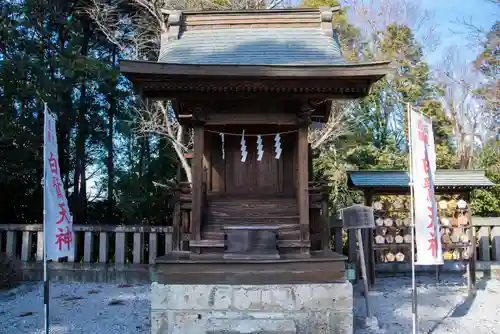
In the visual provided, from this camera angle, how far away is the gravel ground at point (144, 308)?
610 cm

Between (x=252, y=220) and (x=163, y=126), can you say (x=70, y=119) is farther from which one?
(x=252, y=220)

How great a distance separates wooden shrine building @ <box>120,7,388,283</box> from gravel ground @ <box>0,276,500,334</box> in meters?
1.59

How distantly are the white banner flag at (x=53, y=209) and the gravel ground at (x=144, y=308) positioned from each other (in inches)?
64.7

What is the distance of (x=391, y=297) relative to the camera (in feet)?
25.8

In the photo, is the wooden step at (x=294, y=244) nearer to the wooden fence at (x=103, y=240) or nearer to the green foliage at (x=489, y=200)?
the wooden fence at (x=103, y=240)

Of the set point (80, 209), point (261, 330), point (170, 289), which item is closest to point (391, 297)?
point (261, 330)

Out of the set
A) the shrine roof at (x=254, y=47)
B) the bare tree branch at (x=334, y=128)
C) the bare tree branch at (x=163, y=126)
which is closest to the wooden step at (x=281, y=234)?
the shrine roof at (x=254, y=47)

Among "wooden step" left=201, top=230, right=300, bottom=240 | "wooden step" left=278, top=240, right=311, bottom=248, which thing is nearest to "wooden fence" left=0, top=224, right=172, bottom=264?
"wooden step" left=201, top=230, right=300, bottom=240

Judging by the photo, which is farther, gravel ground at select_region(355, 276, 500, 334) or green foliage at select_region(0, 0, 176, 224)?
green foliage at select_region(0, 0, 176, 224)

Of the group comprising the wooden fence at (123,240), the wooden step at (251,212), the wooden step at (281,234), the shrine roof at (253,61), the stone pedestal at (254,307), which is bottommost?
the stone pedestal at (254,307)

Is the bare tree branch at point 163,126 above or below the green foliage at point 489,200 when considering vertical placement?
above

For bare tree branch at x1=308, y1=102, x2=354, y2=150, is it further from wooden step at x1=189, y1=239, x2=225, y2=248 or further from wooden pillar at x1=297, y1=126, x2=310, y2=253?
wooden step at x1=189, y1=239, x2=225, y2=248

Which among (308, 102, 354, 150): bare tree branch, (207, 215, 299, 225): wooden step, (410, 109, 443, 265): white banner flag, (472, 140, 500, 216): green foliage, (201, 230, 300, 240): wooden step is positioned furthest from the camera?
(308, 102, 354, 150): bare tree branch

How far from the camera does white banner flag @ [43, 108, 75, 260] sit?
4.96 meters
